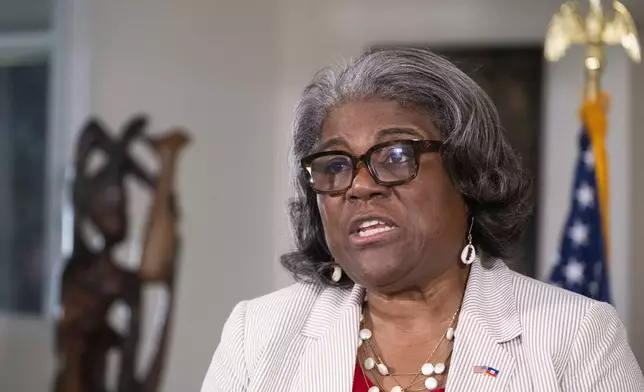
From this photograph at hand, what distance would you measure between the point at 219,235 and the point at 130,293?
1798 mm

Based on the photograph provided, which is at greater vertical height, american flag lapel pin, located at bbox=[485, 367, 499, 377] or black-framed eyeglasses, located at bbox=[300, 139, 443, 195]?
black-framed eyeglasses, located at bbox=[300, 139, 443, 195]

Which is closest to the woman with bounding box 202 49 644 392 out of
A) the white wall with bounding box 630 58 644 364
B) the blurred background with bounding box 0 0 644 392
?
the blurred background with bounding box 0 0 644 392

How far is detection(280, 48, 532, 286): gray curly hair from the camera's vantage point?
5.10 feet

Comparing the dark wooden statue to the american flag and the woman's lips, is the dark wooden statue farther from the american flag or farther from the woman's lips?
the woman's lips

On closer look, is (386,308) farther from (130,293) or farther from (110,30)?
(110,30)

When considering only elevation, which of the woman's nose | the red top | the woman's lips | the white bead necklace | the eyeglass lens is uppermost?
the eyeglass lens

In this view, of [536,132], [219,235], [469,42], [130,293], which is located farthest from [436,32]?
[130,293]

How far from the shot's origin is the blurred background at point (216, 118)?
162 inches

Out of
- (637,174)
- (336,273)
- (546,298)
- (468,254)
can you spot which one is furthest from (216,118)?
(546,298)

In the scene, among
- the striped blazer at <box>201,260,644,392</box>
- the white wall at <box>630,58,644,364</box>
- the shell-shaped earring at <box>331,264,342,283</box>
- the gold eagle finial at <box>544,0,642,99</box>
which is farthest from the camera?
the white wall at <box>630,58,644,364</box>

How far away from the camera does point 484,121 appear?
1.58 metres

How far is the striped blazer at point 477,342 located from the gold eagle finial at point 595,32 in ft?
6.00

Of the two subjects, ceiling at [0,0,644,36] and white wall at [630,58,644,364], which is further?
white wall at [630,58,644,364]

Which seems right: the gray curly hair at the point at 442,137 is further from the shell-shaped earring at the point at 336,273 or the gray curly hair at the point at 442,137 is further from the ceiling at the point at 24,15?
the ceiling at the point at 24,15
